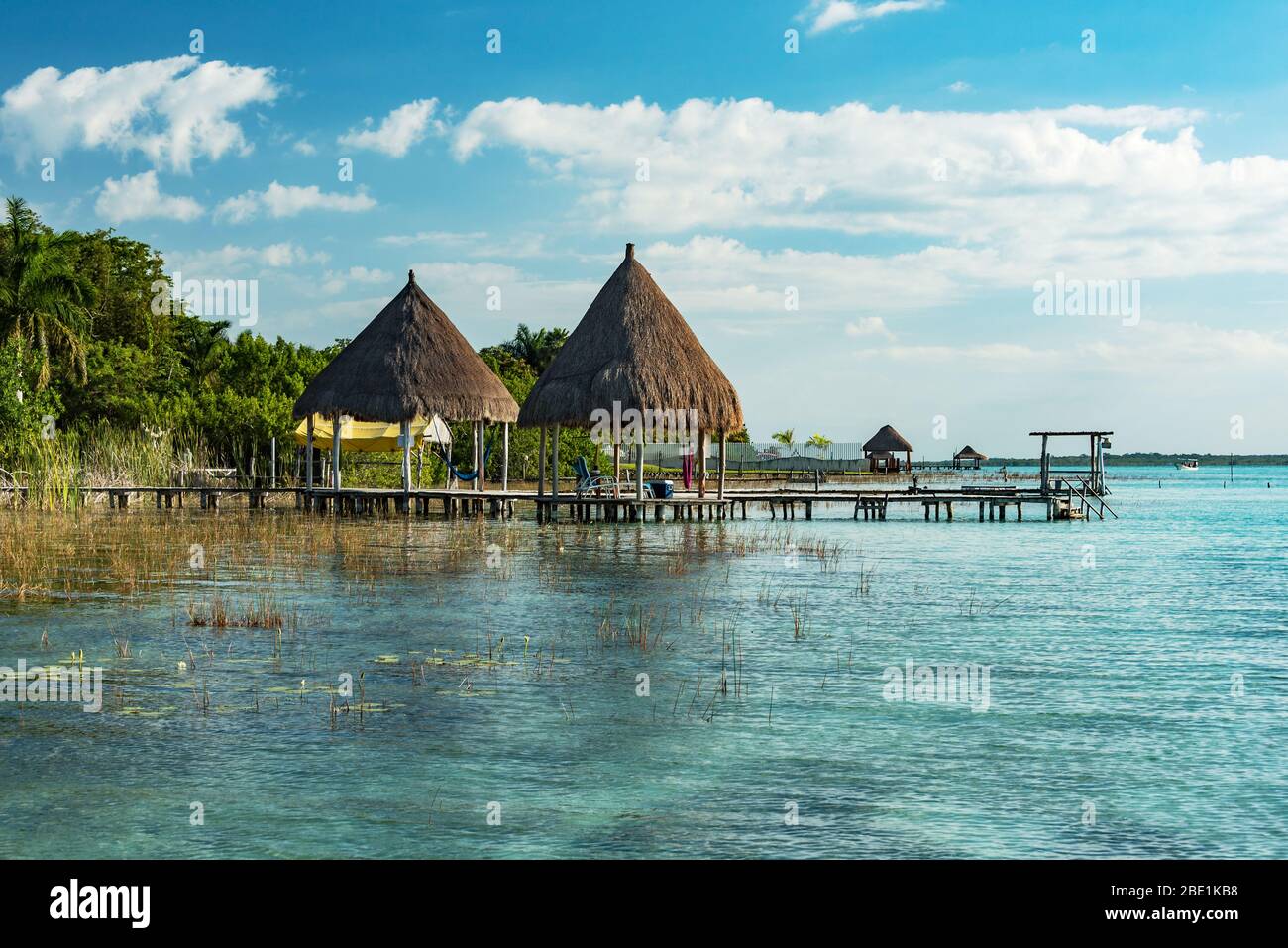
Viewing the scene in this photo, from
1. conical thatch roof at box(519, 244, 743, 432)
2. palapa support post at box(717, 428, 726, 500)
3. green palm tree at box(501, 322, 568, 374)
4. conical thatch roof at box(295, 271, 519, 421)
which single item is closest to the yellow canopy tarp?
conical thatch roof at box(295, 271, 519, 421)

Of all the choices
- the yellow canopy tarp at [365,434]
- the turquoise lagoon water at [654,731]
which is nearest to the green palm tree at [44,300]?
the yellow canopy tarp at [365,434]

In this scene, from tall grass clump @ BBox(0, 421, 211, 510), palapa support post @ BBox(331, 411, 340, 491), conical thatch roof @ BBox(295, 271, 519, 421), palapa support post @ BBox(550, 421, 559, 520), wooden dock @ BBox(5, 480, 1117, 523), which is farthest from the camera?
palapa support post @ BBox(331, 411, 340, 491)

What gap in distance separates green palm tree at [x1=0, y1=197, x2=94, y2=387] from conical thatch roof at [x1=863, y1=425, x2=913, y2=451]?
44.3 metres

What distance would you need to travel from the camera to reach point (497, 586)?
15.0 m

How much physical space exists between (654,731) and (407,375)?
22.1m

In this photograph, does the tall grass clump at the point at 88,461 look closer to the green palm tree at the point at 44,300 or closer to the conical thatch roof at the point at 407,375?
the green palm tree at the point at 44,300

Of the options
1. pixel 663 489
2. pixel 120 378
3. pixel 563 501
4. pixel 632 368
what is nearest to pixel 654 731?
pixel 632 368

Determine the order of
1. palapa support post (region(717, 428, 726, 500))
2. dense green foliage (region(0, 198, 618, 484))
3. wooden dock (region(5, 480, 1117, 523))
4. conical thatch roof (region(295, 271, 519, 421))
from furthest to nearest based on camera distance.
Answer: dense green foliage (region(0, 198, 618, 484)) → conical thatch roof (region(295, 271, 519, 421)) → wooden dock (region(5, 480, 1117, 523)) → palapa support post (region(717, 428, 726, 500))

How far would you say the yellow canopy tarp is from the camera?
1331 inches

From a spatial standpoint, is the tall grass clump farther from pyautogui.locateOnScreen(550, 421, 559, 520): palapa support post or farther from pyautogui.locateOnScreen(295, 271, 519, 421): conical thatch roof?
pyautogui.locateOnScreen(550, 421, 559, 520): palapa support post

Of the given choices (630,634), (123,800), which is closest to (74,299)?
(630,634)

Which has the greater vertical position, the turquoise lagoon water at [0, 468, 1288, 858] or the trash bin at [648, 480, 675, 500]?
the trash bin at [648, 480, 675, 500]
